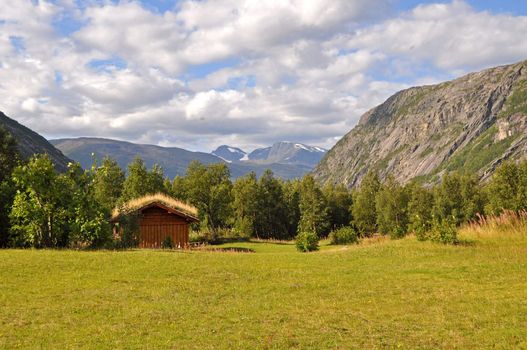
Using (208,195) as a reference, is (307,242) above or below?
below

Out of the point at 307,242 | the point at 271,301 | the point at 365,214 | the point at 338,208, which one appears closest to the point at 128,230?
the point at 307,242

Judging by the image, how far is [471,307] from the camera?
13625mm

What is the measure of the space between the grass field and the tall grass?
144cm

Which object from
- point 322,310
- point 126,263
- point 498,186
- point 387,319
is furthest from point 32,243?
point 498,186

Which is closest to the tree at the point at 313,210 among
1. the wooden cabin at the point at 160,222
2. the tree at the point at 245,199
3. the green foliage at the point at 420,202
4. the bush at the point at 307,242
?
the tree at the point at 245,199

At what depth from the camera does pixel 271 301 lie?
15.4m

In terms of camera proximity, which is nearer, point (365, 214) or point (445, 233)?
point (445, 233)

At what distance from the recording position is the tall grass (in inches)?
1050

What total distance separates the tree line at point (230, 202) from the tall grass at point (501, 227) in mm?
1742

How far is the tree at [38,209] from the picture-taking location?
103ft

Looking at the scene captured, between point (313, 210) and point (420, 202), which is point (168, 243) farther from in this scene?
point (420, 202)

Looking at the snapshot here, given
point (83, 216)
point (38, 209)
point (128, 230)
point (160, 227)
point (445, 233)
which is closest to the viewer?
point (445, 233)

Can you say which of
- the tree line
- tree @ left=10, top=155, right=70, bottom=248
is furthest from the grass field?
the tree line

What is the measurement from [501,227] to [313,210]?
6876 cm
